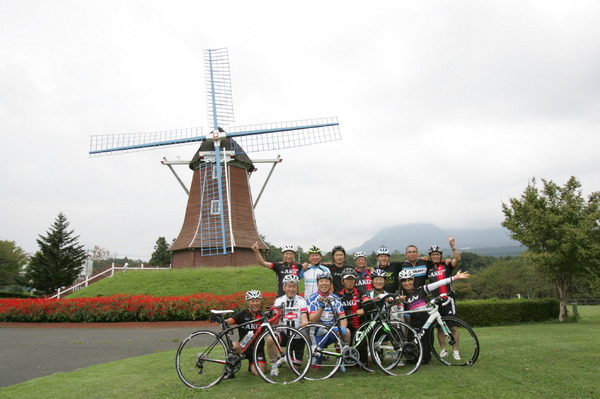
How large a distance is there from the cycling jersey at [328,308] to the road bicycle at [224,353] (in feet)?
1.86

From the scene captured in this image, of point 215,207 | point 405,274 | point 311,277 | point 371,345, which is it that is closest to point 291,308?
point 311,277

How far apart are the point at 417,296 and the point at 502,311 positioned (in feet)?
42.6

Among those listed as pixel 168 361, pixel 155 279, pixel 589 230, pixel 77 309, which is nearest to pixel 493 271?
pixel 589 230

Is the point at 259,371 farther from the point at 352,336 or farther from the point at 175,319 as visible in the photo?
the point at 175,319

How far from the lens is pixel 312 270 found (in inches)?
290

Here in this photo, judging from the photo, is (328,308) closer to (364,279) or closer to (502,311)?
(364,279)

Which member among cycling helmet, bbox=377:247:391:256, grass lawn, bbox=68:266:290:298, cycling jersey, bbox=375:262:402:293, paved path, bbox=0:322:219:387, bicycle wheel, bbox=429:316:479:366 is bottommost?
bicycle wheel, bbox=429:316:479:366

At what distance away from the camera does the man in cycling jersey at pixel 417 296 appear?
22.6 feet

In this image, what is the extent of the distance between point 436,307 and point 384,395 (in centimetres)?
222

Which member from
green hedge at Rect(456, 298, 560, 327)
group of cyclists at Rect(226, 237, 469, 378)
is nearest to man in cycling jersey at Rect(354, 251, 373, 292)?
group of cyclists at Rect(226, 237, 469, 378)

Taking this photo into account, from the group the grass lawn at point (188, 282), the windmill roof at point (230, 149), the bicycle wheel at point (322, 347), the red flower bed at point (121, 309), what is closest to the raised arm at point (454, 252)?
the bicycle wheel at point (322, 347)

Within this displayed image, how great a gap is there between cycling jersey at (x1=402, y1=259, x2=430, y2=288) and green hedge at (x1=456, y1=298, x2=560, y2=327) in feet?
34.8

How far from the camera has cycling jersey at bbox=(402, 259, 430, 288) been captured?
23.7ft

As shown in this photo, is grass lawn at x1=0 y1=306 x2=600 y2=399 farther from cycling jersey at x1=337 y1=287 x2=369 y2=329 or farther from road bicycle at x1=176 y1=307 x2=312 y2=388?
cycling jersey at x1=337 y1=287 x2=369 y2=329
